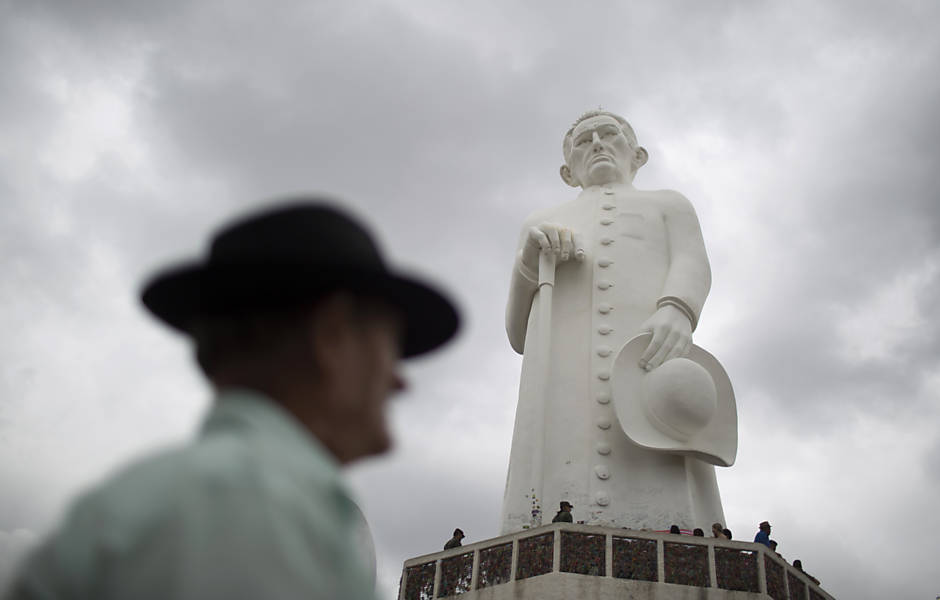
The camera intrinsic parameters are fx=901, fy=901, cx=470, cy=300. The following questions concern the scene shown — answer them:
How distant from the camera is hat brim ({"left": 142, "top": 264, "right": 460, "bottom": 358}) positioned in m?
1.67

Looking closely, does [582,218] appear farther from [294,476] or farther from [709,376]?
[294,476]

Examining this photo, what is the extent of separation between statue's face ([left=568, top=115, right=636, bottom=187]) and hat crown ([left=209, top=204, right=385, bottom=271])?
1245cm

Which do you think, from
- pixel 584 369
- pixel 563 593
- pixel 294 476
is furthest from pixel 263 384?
pixel 584 369

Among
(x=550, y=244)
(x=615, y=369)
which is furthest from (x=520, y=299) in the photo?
(x=615, y=369)

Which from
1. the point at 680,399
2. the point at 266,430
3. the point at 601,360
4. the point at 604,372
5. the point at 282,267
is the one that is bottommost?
the point at 266,430

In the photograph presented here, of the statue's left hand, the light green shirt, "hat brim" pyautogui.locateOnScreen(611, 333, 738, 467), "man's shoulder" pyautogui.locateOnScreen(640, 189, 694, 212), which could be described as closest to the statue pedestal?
"hat brim" pyautogui.locateOnScreen(611, 333, 738, 467)

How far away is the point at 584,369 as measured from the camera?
1177 centimetres

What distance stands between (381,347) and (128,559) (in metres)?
0.72

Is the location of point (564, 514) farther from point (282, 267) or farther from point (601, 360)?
point (282, 267)

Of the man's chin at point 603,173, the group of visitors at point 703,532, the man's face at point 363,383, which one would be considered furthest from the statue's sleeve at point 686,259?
the man's face at point 363,383

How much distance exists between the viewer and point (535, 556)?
8914 millimetres

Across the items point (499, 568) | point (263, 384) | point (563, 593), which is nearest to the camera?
point (263, 384)

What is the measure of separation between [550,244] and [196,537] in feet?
36.4

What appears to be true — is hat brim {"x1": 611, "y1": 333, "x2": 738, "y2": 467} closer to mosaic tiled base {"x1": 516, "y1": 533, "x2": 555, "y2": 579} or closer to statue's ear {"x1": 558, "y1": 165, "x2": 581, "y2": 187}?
mosaic tiled base {"x1": 516, "y1": 533, "x2": 555, "y2": 579}
